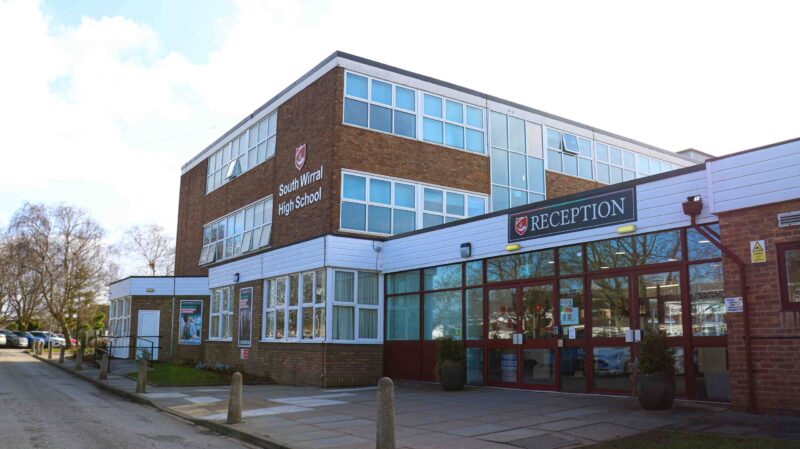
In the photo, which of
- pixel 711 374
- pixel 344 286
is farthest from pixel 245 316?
pixel 711 374

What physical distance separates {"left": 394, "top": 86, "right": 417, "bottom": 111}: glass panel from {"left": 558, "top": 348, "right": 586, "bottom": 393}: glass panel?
10639 mm

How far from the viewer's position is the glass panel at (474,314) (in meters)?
15.8

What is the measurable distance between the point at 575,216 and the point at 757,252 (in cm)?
401

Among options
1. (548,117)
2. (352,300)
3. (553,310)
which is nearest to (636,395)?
(553,310)

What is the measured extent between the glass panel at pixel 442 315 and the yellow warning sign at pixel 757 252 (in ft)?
25.2

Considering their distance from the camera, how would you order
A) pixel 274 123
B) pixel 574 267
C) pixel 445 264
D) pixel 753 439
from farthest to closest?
pixel 274 123
pixel 445 264
pixel 574 267
pixel 753 439

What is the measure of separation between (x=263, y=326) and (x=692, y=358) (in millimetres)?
13608

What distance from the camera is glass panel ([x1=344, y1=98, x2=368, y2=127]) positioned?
66.0 feet

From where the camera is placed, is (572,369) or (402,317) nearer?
(572,369)

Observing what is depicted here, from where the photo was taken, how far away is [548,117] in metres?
25.8

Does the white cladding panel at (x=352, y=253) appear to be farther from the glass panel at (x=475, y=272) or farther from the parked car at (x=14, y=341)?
the parked car at (x=14, y=341)

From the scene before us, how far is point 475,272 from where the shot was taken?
1603cm

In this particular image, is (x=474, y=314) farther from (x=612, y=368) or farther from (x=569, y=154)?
(x=569, y=154)

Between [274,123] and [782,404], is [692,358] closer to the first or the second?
[782,404]
